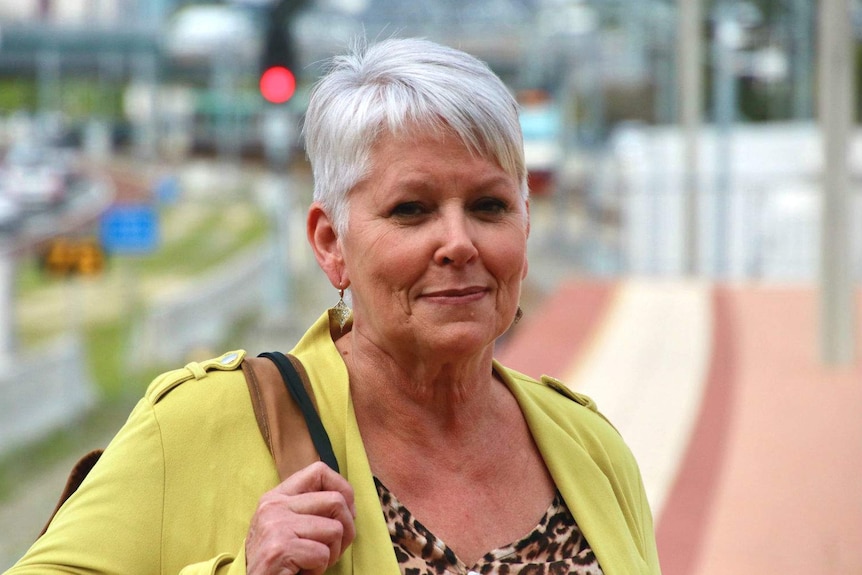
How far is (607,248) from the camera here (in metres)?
23.7

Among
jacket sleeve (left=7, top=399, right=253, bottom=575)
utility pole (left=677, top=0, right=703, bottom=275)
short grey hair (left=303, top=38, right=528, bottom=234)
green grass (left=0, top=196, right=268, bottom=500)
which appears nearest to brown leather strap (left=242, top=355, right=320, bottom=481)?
jacket sleeve (left=7, top=399, right=253, bottom=575)

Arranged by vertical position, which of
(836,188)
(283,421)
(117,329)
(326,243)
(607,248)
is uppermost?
(326,243)

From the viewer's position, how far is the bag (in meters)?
1.91

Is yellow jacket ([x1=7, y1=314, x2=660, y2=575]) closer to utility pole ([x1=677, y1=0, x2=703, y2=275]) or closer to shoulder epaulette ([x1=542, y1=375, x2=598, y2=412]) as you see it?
shoulder epaulette ([x1=542, y1=375, x2=598, y2=412])

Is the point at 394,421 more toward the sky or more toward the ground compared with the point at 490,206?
more toward the ground

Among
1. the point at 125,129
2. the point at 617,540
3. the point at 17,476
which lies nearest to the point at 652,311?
the point at 17,476

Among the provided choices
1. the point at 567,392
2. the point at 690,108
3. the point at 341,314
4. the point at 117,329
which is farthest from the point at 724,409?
the point at 117,329

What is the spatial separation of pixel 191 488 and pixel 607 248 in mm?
22143

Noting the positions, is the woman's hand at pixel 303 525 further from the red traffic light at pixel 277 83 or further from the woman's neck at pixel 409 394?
the red traffic light at pixel 277 83

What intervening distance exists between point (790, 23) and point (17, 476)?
19.8 meters

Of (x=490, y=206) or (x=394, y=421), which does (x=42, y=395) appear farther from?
(x=490, y=206)

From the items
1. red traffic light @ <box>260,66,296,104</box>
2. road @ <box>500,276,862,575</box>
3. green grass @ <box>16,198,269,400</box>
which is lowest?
green grass @ <box>16,198,269,400</box>

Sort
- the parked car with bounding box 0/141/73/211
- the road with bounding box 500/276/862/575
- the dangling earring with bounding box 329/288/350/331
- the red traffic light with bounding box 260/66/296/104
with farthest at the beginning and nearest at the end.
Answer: the parked car with bounding box 0/141/73/211 → the red traffic light with bounding box 260/66/296/104 → the road with bounding box 500/276/862/575 → the dangling earring with bounding box 329/288/350/331

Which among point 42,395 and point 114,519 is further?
point 42,395
